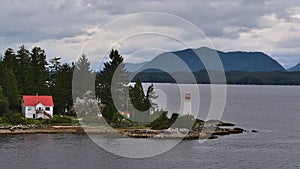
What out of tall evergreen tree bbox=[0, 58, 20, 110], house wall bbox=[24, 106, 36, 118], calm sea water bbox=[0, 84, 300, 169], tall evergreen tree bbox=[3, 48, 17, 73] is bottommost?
calm sea water bbox=[0, 84, 300, 169]

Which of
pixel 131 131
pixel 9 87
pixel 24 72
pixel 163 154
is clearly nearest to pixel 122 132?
pixel 131 131

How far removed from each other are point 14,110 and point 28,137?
15434 mm

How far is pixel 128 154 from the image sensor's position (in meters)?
46.3

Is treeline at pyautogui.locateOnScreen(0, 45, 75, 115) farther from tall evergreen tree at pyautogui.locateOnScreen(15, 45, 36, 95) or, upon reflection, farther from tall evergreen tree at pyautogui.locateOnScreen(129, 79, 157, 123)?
tall evergreen tree at pyautogui.locateOnScreen(129, 79, 157, 123)

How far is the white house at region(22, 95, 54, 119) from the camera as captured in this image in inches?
2695

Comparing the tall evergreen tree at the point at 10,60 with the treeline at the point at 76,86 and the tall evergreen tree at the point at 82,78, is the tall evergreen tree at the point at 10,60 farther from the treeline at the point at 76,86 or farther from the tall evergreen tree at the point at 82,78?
the tall evergreen tree at the point at 82,78

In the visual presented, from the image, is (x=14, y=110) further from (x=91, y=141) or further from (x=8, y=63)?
(x=91, y=141)

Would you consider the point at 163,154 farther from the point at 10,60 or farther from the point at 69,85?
the point at 10,60

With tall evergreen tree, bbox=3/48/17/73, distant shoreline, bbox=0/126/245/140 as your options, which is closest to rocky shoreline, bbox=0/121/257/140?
distant shoreline, bbox=0/126/245/140

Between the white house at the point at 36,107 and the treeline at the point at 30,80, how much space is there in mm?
2448

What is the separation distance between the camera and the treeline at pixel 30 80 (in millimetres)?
70625

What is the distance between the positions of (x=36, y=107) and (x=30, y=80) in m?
9.04

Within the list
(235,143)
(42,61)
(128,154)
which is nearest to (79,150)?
(128,154)

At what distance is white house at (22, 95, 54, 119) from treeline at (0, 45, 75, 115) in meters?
2.45
